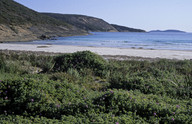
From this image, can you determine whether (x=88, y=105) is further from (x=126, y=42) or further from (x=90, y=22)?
(x=90, y=22)

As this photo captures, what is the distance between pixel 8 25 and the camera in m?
48.9

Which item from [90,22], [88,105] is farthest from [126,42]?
[90,22]

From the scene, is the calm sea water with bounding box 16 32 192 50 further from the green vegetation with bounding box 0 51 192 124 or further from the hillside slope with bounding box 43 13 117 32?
the hillside slope with bounding box 43 13 117 32

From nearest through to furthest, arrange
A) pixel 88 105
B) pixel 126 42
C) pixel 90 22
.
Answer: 1. pixel 88 105
2. pixel 126 42
3. pixel 90 22

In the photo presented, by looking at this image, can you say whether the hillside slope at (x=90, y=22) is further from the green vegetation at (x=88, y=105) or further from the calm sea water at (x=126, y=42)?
the green vegetation at (x=88, y=105)

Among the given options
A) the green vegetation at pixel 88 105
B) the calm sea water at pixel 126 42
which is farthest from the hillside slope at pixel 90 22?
the green vegetation at pixel 88 105

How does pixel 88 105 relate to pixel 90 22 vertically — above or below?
below

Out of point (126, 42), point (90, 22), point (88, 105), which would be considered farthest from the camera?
point (90, 22)

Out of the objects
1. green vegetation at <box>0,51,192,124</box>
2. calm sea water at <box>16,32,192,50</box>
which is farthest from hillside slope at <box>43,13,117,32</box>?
green vegetation at <box>0,51,192,124</box>

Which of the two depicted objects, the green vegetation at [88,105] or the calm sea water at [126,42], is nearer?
the green vegetation at [88,105]

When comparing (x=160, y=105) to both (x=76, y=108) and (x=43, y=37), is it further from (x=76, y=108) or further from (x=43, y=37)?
(x=43, y=37)

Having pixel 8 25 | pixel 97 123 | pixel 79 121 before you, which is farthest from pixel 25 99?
pixel 8 25

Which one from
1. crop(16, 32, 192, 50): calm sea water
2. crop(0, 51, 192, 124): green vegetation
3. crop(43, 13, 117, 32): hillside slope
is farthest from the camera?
crop(43, 13, 117, 32): hillside slope

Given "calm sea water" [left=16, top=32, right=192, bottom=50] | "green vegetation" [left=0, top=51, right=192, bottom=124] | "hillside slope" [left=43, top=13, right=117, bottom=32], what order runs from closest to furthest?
"green vegetation" [left=0, top=51, right=192, bottom=124] < "calm sea water" [left=16, top=32, right=192, bottom=50] < "hillside slope" [left=43, top=13, right=117, bottom=32]
